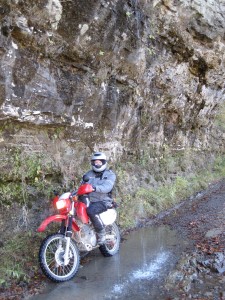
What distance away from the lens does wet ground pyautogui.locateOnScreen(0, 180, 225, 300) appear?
5262mm

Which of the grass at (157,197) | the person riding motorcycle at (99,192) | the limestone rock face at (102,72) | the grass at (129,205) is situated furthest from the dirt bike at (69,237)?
the grass at (157,197)

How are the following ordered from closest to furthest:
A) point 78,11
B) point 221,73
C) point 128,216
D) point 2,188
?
1. point 2,188
2. point 78,11
3. point 128,216
4. point 221,73

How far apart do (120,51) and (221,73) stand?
26.5ft

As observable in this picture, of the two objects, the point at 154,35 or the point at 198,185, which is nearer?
the point at 154,35

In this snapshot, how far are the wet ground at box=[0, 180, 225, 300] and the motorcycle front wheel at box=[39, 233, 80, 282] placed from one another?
0.17m

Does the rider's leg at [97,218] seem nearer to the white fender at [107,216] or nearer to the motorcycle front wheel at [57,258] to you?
the white fender at [107,216]

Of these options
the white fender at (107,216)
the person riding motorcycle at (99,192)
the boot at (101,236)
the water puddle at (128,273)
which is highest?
the person riding motorcycle at (99,192)

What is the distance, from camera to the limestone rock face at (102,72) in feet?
22.7

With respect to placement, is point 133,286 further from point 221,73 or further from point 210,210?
point 221,73

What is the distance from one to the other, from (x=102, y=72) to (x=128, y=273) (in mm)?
5454

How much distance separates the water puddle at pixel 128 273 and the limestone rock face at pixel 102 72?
8.00ft

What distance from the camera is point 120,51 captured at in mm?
9406

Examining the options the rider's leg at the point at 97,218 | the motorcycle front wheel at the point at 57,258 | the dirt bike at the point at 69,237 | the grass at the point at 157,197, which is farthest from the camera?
the grass at the point at 157,197

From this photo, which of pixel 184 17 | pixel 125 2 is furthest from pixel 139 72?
pixel 184 17
